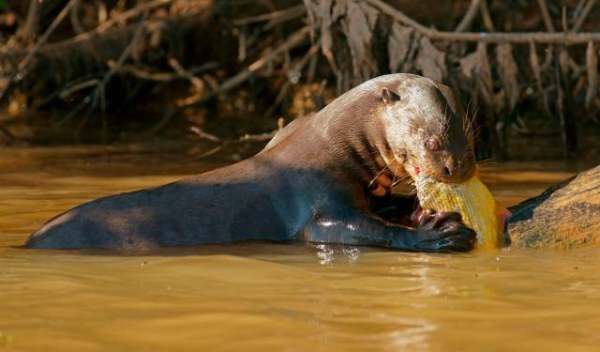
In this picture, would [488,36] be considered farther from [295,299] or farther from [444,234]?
[295,299]

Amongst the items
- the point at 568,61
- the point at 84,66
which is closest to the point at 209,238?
the point at 568,61

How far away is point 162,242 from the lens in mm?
5496

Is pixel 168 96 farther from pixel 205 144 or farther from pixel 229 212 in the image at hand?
pixel 229 212

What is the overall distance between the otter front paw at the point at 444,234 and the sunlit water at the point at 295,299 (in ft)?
0.34

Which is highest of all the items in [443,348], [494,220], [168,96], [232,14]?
[443,348]

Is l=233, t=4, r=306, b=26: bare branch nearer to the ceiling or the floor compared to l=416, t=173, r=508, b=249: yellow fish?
nearer to the floor

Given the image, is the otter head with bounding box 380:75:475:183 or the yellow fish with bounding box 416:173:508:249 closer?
the yellow fish with bounding box 416:173:508:249

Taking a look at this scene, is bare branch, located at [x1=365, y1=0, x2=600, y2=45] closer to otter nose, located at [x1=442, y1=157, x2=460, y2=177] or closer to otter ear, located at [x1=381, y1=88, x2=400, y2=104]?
otter ear, located at [x1=381, y1=88, x2=400, y2=104]

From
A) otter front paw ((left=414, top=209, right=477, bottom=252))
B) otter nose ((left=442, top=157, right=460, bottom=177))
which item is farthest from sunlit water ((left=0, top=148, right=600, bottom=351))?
otter nose ((left=442, top=157, right=460, bottom=177))

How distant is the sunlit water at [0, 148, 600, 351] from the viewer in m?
3.54

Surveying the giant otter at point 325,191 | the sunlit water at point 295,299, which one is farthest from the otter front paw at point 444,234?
the sunlit water at point 295,299

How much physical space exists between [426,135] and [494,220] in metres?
0.47

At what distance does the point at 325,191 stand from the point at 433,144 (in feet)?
1.63

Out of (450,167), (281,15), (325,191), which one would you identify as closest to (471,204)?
(450,167)
